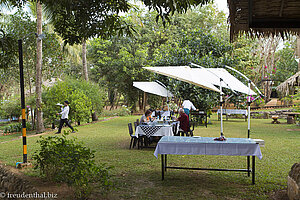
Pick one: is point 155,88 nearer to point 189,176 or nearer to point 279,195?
point 189,176

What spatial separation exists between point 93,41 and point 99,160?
24.3m

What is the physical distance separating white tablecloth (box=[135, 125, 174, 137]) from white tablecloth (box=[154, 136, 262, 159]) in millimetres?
3061

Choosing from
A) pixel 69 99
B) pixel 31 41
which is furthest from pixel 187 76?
pixel 31 41

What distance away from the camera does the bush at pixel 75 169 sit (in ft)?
13.7

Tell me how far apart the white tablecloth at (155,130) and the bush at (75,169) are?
3708 millimetres

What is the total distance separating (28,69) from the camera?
2016 cm

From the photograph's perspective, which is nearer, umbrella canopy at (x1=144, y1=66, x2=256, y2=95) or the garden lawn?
the garden lawn

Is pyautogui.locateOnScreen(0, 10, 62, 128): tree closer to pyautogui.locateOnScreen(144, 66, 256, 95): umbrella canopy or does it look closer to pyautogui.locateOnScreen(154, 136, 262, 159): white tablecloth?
pyautogui.locateOnScreen(144, 66, 256, 95): umbrella canopy

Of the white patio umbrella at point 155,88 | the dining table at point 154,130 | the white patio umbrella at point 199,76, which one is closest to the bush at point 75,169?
the dining table at point 154,130

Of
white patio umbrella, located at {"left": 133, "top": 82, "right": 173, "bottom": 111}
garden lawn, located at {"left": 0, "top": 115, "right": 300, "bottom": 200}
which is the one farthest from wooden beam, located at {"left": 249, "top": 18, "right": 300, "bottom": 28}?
white patio umbrella, located at {"left": 133, "top": 82, "right": 173, "bottom": 111}

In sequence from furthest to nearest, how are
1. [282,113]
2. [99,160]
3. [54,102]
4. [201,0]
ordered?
1. [282,113]
2. [54,102]
3. [99,160]
4. [201,0]

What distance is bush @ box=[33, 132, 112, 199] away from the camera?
4.18 m

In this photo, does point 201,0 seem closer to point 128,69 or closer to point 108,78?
point 128,69

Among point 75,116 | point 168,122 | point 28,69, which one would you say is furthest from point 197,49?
point 28,69
